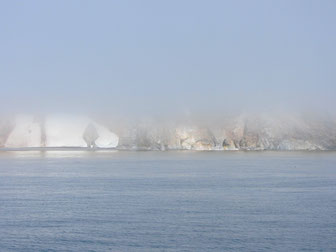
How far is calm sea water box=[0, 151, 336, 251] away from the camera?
86.6 ft

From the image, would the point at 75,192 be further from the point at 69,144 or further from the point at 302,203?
the point at 69,144

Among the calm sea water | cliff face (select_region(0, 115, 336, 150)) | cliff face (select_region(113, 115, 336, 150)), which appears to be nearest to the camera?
the calm sea water

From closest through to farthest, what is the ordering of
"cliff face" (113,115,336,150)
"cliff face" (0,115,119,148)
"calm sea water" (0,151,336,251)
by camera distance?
"calm sea water" (0,151,336,251)
"cliff face" (113,115,336,150)
"cliff face" (0,115,119,148)

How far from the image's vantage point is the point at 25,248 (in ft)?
83.8

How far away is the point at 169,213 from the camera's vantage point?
112 feet

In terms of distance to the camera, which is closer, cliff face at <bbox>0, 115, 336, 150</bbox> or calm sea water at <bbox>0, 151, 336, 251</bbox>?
calm sea water at <bbox>0, 151, 336, 251</bbox>

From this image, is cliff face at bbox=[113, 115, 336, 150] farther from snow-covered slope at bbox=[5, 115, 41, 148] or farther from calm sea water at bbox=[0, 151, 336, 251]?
calm sea water at bbox=[0, 151, 336, 251]

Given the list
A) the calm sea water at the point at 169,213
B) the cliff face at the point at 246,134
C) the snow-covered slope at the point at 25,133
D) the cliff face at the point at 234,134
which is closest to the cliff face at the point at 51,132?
the snow-covered slope at the point at 25,133

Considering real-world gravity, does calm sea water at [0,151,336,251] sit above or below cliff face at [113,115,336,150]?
below

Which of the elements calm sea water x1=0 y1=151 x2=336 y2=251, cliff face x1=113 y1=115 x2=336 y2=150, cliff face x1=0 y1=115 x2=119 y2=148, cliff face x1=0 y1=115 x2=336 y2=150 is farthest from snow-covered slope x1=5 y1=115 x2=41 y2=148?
calm sea water x1=0 y1=151 x2=336 y2=251

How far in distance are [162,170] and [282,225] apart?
37186 millimetres

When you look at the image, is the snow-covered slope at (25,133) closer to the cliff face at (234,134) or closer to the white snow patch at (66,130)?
the white snow patch at (66,130)

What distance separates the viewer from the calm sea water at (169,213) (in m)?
26.4

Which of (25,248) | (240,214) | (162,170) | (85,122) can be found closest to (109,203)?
(240,214)
